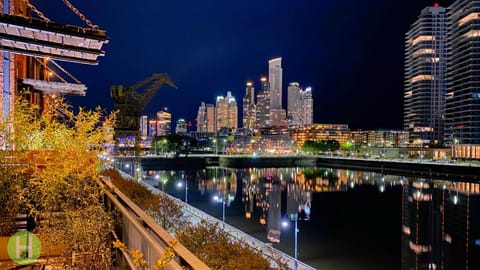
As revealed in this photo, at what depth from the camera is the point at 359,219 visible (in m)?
31.9

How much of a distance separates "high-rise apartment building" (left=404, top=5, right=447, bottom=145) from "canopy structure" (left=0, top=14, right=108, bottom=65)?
13761 centimetres

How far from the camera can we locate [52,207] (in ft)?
A: 20.1

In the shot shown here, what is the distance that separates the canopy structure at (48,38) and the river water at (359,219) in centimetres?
1477

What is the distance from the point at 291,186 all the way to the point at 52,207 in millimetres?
48033

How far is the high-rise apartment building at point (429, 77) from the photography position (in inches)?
5167

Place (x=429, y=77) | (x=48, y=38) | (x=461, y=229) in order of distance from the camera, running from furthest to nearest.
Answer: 1. (x=429, y=77)
2. (x=461, y=229)
3. (x=48, y=38)

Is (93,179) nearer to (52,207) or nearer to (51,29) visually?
(52,207)

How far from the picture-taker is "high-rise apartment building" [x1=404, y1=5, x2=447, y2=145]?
131 metres

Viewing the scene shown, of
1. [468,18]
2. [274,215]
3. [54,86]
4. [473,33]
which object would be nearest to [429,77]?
[468,18]

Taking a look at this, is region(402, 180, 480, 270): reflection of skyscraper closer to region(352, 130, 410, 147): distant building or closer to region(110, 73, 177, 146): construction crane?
region(110, 73, 177, 146): construction crane

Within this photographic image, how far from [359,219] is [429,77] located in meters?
119

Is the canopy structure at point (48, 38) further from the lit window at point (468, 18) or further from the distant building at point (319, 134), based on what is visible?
the distant building at point (319, 134)

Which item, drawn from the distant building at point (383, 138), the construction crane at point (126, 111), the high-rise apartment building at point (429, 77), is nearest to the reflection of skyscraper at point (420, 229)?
the construction crane at point (126, 111)

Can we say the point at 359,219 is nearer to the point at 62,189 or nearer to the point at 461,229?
the point at 461,229
